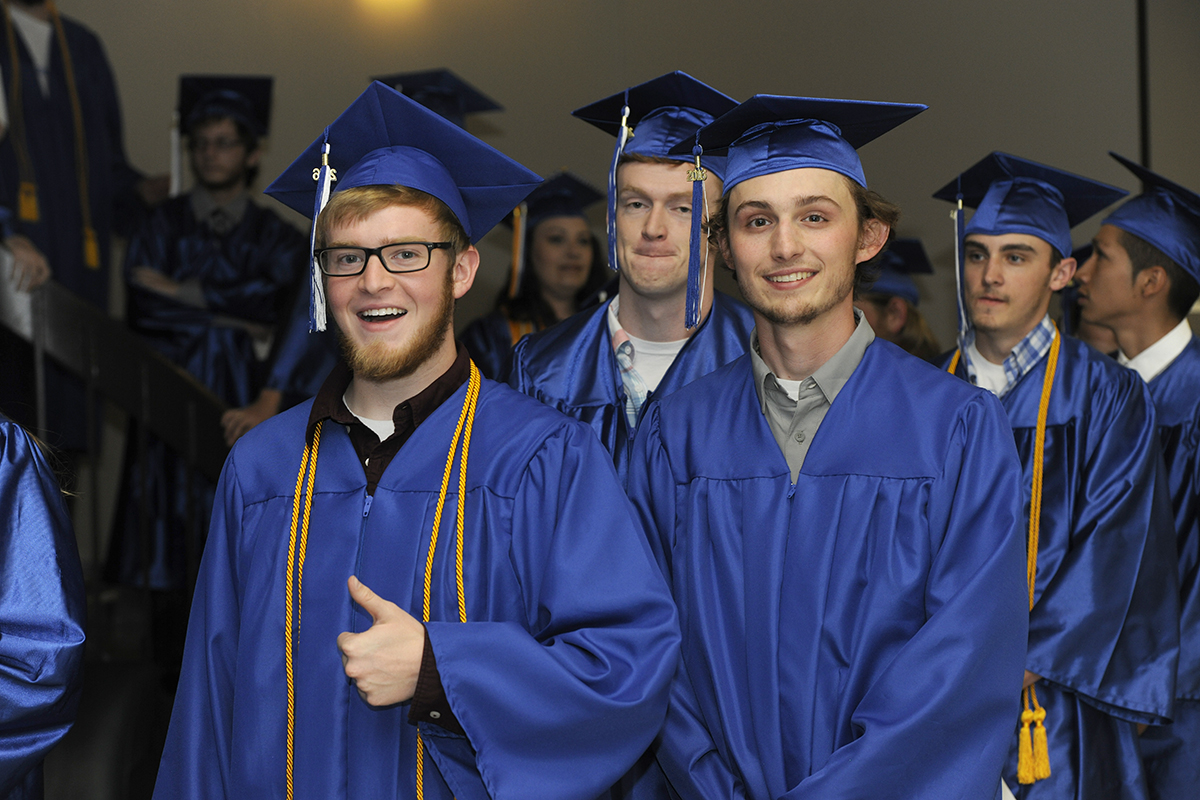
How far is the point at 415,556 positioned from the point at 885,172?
437 cm

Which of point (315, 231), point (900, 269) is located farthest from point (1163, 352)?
point (315, 231)

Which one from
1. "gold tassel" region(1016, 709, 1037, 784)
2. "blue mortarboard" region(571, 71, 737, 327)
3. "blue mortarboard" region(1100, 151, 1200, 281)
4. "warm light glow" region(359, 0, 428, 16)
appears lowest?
"gold tassel" region(1016, 709, 1037, 784)

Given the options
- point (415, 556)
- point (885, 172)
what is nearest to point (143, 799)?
point (415, 556)

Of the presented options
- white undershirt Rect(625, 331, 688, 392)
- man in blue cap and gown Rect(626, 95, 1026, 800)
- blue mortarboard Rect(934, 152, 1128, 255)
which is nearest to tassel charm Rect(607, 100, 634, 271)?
white undershirt Rect(625, 331, 688, 392)

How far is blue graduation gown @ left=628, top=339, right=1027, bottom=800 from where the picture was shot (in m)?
1.64

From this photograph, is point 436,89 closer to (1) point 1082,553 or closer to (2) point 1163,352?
(2) point 1163,352

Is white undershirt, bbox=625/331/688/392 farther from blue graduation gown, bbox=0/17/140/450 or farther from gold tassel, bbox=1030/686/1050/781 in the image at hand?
blue graduation gown, bbox=0/17/140/450

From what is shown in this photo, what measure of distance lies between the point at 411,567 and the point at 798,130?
0.96 meters

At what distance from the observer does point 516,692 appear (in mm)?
1560

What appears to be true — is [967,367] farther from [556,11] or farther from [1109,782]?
[556,11]

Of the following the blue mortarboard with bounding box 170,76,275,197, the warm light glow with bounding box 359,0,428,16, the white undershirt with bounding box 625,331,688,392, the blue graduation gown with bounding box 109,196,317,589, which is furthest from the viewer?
the warm light glow with bounding box 359,0,428,16

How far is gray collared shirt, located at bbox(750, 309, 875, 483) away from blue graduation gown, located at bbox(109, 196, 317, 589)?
3461 millimetres

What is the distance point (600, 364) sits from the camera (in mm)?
2551

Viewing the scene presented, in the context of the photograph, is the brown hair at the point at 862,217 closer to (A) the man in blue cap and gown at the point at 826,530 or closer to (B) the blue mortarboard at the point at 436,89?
(A) the man in blue cap and gown at the point at 826,530
